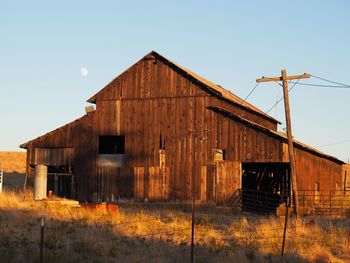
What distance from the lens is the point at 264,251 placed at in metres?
18.0

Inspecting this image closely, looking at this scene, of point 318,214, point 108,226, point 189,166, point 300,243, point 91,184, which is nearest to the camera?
point 300,243

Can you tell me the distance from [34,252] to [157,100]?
659 inches

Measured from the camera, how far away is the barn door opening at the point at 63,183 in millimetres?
34531

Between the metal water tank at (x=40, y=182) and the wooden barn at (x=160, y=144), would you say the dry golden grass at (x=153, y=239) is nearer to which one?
the wooden barn at (x=160, y=144)

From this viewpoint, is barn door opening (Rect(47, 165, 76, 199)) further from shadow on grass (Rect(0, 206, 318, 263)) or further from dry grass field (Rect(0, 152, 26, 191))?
dry grass field (Rect(0, 152, 26, 191))

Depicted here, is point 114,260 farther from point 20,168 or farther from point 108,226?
point 20,168

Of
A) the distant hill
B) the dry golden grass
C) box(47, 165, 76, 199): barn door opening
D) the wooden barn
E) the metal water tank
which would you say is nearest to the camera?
the dry golden grass

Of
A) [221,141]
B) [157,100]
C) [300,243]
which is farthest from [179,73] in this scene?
[300,243]

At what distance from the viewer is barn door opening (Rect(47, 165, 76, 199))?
34.5 metres

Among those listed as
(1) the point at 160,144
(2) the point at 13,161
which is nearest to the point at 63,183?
(1) the point at 160,144

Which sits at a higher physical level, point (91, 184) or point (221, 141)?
point (221, 141)

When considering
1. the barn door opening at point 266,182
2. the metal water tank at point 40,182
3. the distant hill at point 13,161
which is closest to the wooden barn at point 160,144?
the metal water tank at point 40,182

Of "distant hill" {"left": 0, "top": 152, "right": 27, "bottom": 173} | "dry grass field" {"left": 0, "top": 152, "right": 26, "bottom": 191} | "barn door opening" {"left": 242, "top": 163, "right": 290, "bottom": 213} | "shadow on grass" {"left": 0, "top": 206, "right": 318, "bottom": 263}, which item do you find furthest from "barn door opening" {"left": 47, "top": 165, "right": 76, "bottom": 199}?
"distant hill" {"left": 0, "top": 152, "right": 27, "bottom": 173}

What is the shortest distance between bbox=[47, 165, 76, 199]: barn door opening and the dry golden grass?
7.99m
